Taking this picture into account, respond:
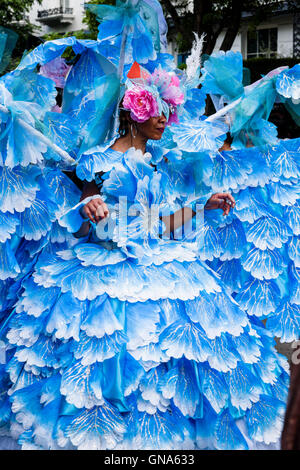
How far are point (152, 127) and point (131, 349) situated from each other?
0.88 m

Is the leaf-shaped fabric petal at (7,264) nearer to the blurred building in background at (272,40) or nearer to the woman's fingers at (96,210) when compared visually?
the woman's fingers at (96,210)

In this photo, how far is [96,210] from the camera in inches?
77.7

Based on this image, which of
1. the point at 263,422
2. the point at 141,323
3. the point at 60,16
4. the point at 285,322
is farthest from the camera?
the point at 60,16

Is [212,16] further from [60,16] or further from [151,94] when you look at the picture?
[60,16]

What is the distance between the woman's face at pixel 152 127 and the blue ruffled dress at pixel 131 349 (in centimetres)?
13

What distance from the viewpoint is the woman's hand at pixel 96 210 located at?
1.96 meters

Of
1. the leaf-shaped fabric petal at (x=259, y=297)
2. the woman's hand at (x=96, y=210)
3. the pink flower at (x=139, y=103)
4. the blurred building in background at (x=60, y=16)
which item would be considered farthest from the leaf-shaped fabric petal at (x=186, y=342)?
the blurred building in background at (x=60, y=16)

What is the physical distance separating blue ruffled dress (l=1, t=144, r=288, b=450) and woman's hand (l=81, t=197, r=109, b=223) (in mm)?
93

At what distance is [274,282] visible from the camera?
2559mm

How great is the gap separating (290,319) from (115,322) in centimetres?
98

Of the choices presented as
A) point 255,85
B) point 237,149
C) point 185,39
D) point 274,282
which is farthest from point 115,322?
point 185,39

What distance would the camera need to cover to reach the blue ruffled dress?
1851mm

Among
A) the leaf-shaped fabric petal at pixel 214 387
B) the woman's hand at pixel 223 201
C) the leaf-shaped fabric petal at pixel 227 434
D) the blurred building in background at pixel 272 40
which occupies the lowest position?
the blurred building in background at pixel 272 40

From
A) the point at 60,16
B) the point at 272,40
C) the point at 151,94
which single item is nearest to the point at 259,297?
the point at 151,94
